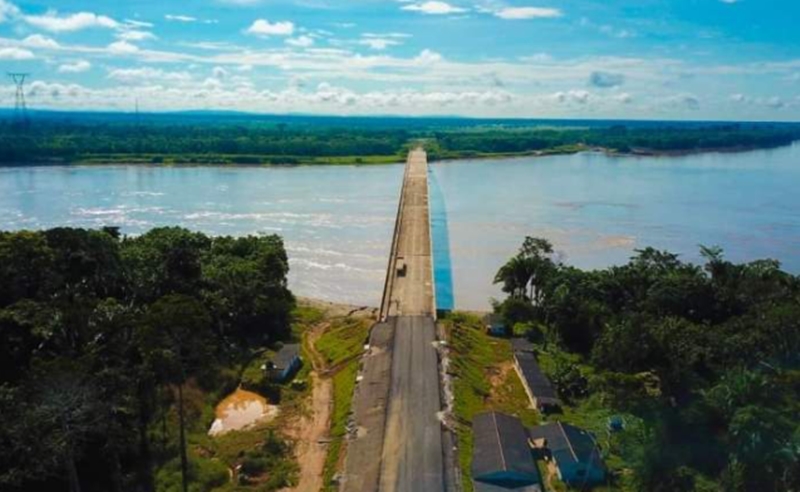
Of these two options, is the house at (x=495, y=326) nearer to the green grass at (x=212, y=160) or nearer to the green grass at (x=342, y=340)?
the green grass at (x=342, y=340)

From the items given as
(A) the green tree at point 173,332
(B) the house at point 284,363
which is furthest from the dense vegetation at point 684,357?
(A) the green tree at point 173,332

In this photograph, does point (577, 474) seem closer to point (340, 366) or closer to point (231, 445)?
point (231, 445)

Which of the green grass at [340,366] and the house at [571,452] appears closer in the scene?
the house at [571,452]

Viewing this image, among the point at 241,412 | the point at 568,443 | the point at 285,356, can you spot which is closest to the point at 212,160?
the point at 285,356

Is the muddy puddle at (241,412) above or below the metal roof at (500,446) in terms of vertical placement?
below

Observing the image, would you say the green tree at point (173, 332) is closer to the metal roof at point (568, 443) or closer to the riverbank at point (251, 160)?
the metal roof at point (568, 443)

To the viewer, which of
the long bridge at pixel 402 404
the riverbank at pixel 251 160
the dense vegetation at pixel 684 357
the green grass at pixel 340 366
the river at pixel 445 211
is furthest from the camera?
the riverbank at pixel 251 160

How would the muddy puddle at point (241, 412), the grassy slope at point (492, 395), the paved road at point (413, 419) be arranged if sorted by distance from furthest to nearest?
the muddy puddle at point (241, 412) < the grassy slope at point (492, 395) < the paved road at point (413, 419)

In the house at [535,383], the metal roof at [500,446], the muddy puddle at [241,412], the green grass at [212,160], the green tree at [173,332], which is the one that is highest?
the green grass at [212,160]
